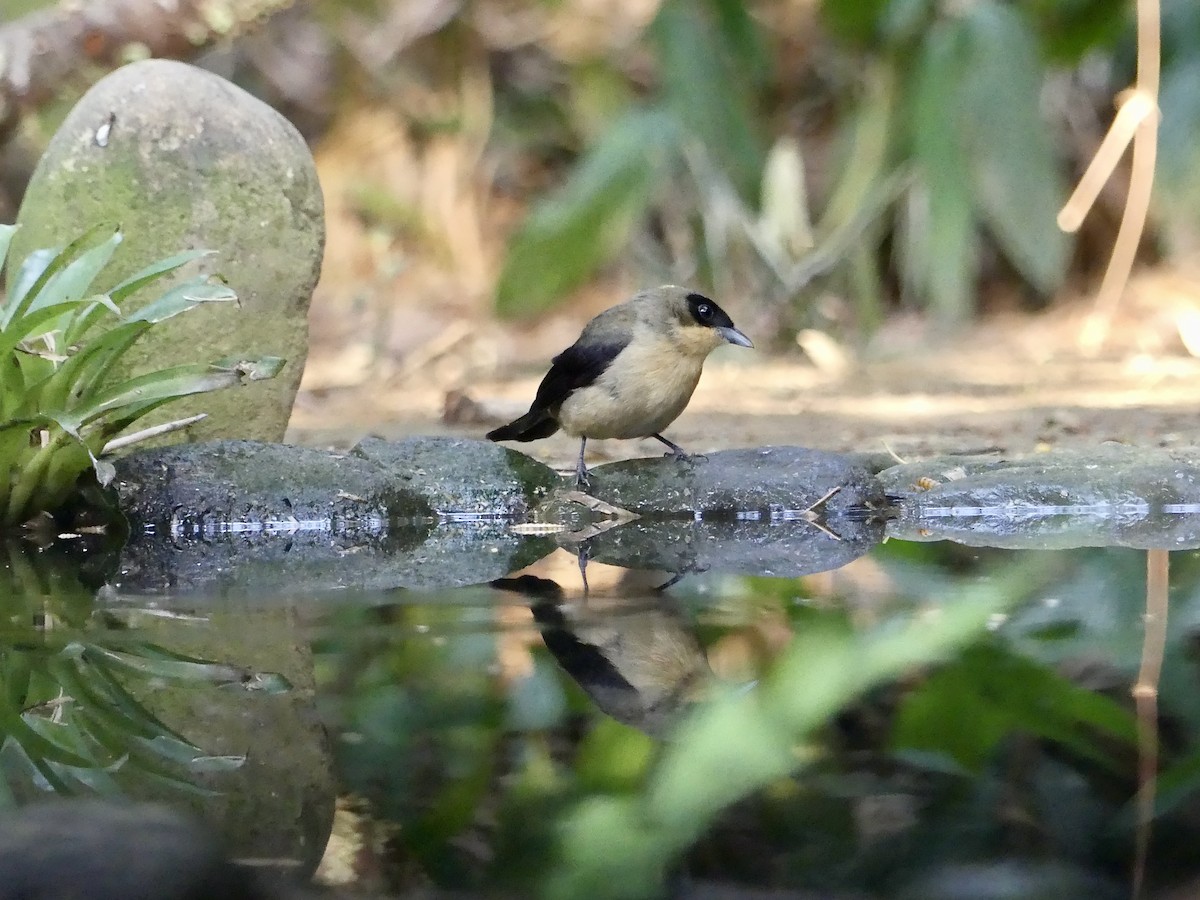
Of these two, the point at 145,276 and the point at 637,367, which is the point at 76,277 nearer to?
the point at 145,276

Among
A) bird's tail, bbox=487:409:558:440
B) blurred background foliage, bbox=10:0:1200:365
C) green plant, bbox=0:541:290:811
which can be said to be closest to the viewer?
green plant, bbox=0:541:290:811

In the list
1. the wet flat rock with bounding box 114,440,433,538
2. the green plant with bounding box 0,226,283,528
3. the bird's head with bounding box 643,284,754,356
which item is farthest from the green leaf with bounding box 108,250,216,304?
the bird's head with bounding box 643,284,754,356

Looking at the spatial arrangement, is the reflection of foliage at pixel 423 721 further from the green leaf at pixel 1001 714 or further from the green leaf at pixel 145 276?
→ the green leaf at pixel 145 276

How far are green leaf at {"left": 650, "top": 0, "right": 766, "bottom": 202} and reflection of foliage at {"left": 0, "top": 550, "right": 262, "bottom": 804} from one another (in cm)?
815

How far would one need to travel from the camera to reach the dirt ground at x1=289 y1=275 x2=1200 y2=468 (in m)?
6.84

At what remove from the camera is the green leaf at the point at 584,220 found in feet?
36.6

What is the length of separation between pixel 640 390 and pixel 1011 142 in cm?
673

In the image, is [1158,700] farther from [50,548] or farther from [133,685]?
[50,548]

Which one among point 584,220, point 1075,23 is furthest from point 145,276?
point 1075,23

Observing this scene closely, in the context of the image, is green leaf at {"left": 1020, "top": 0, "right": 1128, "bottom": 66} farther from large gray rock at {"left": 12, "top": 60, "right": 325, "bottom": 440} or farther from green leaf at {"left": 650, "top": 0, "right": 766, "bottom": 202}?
large gray rock at {"left": 12, "top": 60, "right": 325, "bottom": 440}

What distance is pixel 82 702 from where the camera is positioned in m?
2.84

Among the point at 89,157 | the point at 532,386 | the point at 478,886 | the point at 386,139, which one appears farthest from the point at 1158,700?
the point at 386,139

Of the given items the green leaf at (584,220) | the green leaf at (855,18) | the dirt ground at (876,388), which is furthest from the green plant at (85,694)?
the green leaf at (855,18)

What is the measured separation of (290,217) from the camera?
17.9ft
